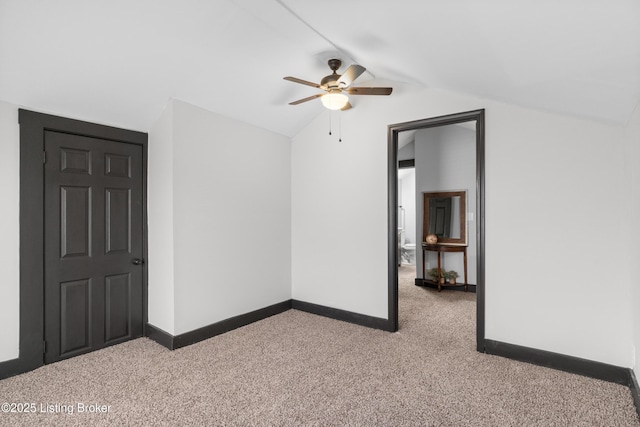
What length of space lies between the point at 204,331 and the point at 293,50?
293 centimetres

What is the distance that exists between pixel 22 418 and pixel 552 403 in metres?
3.50

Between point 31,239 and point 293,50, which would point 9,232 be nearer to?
point 31,239

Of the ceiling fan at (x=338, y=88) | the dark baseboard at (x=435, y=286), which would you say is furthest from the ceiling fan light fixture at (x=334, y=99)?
the dark baseboard at (x=435, y=286)

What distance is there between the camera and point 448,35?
1.84m

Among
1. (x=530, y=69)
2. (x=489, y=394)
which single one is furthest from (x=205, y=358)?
(x=530, y=69)

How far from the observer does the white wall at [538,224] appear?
99.1 inches

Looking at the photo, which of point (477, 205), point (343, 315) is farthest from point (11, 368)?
point (477, 205)

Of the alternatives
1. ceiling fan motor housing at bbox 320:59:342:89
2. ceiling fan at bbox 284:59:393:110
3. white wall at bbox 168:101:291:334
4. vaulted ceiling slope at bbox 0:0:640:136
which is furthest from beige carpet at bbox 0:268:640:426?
ceiling fan motor housing at bbox 320:59:342:89

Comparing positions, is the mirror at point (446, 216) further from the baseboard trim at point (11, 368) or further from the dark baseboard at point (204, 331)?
the baseboard trim at point (11, 368)

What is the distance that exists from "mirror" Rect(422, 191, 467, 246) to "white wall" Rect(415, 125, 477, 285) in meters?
0.07

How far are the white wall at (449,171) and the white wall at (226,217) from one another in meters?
2.79

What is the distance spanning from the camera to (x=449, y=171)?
569cm

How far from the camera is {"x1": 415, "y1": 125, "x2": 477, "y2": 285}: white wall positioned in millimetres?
5492

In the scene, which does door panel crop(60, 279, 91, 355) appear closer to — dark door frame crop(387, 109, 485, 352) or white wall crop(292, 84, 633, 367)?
white wall crop(292, 84, 633, 367)
